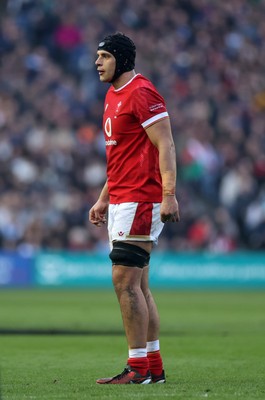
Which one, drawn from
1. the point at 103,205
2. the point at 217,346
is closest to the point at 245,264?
the point at 217,346

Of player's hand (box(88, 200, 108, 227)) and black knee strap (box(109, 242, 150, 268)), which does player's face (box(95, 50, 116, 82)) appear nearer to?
player's hand (box(88, 200, 108, 227))

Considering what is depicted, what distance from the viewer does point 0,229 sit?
79.8 ft

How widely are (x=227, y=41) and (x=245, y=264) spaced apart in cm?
680

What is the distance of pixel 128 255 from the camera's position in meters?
8.01

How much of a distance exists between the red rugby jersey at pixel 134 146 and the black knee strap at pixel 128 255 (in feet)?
1.14

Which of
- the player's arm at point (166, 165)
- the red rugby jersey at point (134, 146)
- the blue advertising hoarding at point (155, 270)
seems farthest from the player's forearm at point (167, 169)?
the blue advertising hoarding at point (155, 270)

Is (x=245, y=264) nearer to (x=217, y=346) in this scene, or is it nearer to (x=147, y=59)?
(x=147, y=59)

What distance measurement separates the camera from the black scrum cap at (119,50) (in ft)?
27.1

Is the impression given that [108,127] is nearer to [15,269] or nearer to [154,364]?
[154,364]

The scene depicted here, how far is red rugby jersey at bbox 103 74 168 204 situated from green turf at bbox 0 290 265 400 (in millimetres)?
1405

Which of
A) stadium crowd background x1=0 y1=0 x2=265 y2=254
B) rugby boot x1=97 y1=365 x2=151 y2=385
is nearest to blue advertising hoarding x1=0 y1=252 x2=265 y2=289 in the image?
stadium crowd background x1=0 y1=0 x2=265 y2=254

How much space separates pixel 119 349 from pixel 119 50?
161 inches

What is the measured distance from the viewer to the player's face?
8266 millimetres

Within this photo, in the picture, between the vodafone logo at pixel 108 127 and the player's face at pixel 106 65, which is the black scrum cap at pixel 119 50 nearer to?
the player's face at pixel 106 65
